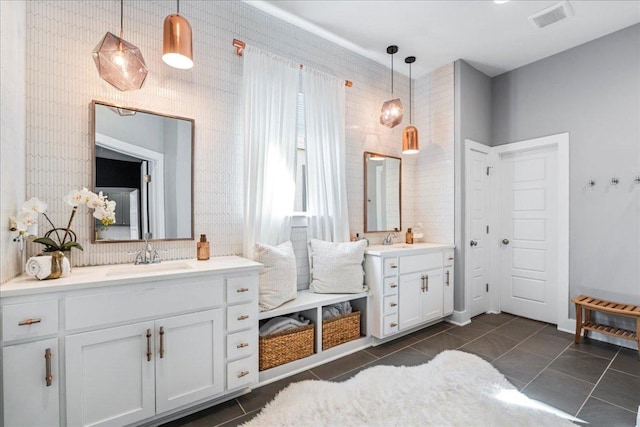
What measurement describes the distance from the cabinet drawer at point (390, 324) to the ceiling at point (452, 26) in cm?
296

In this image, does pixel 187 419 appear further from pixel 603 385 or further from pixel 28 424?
pixel 603 385

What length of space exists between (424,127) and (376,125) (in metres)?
0.83

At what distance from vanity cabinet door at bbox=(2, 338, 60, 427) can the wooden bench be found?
14.1 ft

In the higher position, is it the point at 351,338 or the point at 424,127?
the point at 424,127

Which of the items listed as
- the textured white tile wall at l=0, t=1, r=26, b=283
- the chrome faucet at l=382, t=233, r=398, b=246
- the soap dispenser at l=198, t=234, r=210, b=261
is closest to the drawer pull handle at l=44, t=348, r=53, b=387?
the textured white tile wall at l=0, t=1, r=26, b=283

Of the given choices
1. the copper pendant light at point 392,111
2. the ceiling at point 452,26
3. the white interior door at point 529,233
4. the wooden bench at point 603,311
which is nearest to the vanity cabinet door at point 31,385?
the ceiling at point 452,26

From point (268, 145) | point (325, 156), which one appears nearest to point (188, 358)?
point (268, 145)

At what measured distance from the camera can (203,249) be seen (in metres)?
2.35

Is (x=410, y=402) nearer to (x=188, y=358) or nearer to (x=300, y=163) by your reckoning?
(x=188, y=358)

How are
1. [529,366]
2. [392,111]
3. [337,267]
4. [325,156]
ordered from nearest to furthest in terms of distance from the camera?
[529,366] → [337,267] → [325,156] → [392,111]

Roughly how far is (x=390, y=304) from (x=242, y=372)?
1.57 meters

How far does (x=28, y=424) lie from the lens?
144 centimetres

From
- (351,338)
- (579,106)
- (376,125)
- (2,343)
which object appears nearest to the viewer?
(2,343)

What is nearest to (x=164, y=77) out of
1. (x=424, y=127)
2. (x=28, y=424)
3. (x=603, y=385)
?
(x=28, y=424)
